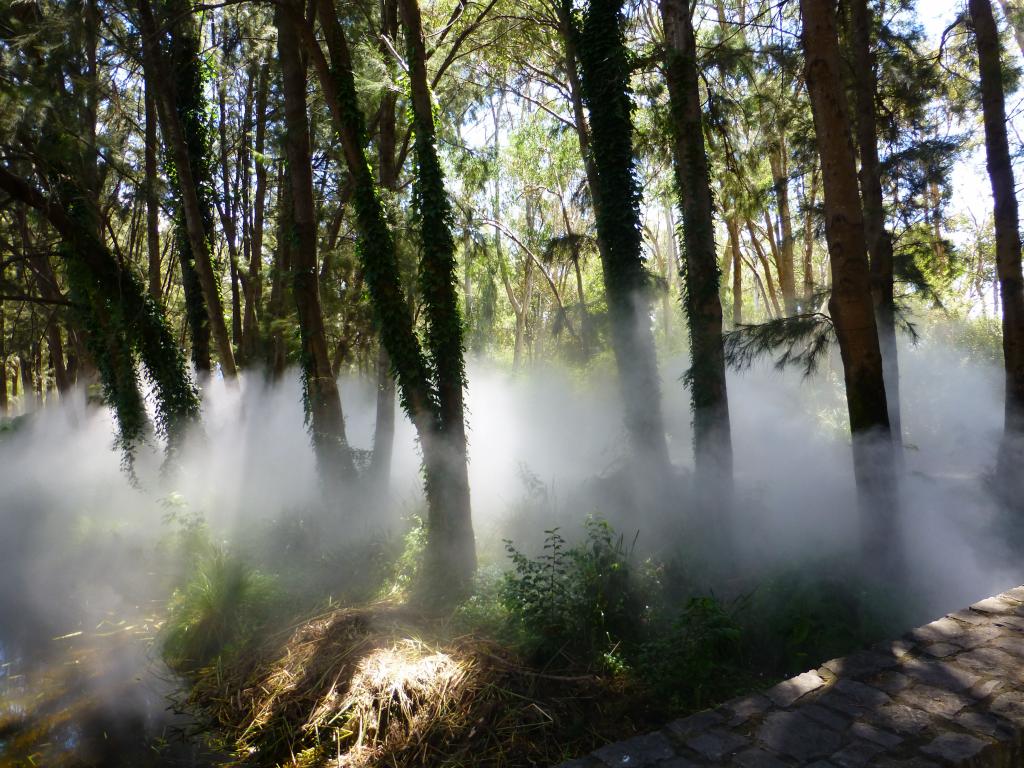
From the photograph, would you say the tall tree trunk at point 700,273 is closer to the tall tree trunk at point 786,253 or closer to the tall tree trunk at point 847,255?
the tall tree trunk at point 847,255

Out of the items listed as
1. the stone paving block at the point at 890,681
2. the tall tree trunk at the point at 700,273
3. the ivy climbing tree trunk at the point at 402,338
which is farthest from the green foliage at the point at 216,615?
the stone paving block at the point at 890,681

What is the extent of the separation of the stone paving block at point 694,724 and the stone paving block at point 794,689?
35 centimetres

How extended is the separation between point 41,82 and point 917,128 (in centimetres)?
1423

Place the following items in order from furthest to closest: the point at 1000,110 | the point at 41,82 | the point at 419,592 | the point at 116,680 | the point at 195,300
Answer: the point at 195,300 < the point at 41,82 < the point at 1000,110 < the point at 419,592 < the point at 116,680

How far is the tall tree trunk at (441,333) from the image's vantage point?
28.8 feet

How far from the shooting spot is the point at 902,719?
3.45 metres

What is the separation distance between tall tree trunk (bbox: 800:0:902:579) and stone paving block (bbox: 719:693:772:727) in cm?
388

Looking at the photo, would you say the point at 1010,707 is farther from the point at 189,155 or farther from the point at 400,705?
the point at 189,155

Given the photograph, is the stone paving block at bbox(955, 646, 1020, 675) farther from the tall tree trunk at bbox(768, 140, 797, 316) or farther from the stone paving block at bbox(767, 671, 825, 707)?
the tall tree trunk at bbox(768, 140, 797, 316)

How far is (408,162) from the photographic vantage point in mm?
17141

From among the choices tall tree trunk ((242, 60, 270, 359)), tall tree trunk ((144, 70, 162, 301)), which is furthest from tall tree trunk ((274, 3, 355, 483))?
tall tree trunk ((242, 60, 270, 359))

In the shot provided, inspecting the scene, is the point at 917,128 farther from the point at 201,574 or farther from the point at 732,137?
the point at 201,574

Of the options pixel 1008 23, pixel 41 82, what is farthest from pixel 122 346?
pixel 1008 23

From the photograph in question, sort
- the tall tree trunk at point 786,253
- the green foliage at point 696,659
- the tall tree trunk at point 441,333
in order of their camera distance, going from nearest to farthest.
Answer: the green foliage at point 696,659 → the tall tree trunk at point 441,333 → the tall tree trunk at point 786,253
